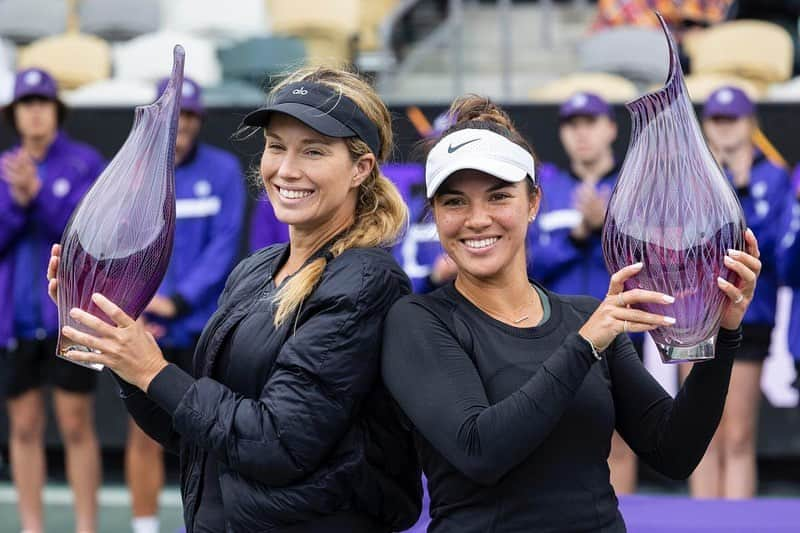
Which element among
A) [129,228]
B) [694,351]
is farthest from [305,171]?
[694,351]

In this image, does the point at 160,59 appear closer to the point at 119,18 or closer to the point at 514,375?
the point at 119,18

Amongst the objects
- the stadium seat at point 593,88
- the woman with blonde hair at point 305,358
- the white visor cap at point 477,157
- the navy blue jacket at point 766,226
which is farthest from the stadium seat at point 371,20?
the white visor cap at point 477,157

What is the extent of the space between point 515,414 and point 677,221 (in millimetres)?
393

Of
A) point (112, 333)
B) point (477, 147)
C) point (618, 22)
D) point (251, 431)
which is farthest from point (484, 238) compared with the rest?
point (618, 22)

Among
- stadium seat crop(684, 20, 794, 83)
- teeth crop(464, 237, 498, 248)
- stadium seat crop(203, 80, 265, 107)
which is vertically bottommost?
teeth crop(464, 237, 498, 248)

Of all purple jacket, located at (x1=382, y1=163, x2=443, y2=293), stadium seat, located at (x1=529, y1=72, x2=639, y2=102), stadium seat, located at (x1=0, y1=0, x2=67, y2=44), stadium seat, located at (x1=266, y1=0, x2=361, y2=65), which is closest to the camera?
purple jacket, located at (x1=382, y1=163, x2=443, y2=293)

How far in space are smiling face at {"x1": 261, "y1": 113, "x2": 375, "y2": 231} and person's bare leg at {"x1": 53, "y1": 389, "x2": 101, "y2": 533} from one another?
274 cm

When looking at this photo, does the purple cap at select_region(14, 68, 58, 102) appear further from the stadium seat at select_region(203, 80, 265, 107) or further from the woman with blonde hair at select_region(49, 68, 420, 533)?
the woman with blonde hair at select_region(49, 68, 420, 533)

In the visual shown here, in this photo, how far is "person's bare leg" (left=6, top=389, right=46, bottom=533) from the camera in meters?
4.70

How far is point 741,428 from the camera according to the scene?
473cm

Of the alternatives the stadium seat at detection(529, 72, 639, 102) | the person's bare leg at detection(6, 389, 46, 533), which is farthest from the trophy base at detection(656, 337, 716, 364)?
the stadium seat at detection(529, 72, 639, 102)

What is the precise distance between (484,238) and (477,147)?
0.15 metres

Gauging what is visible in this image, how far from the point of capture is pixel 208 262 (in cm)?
482

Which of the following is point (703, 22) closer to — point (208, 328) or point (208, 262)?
point (208, 262)
